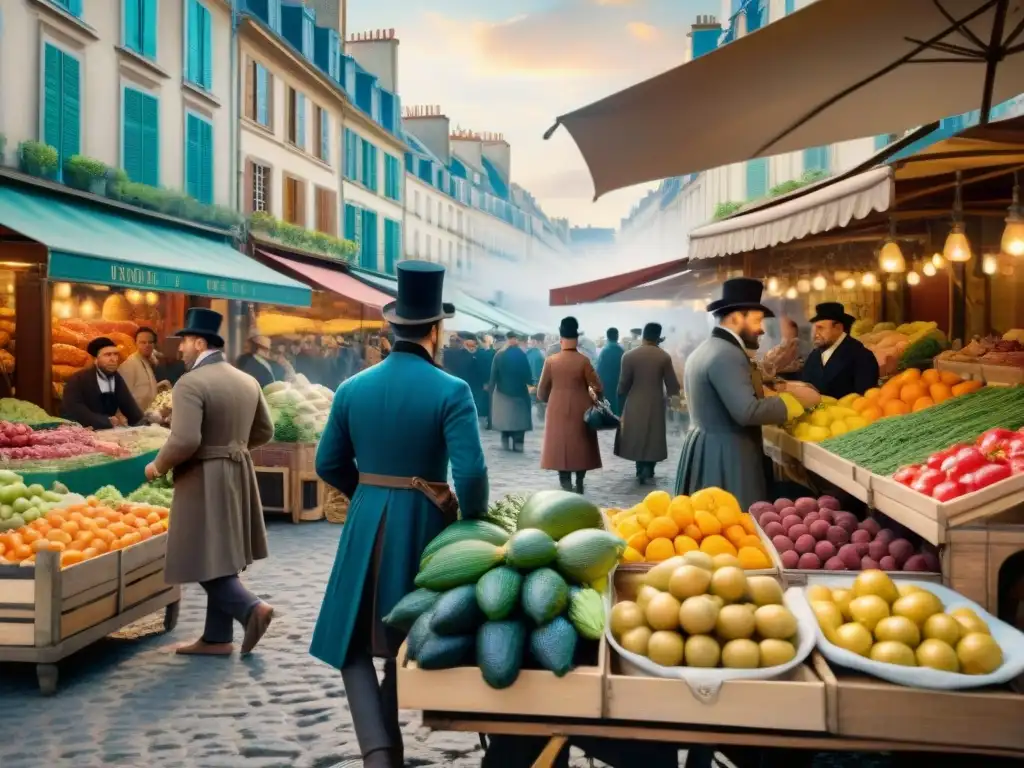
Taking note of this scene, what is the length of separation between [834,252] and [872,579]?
1043 cm

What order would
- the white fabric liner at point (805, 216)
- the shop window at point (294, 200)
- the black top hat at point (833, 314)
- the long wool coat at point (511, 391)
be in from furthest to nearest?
1. the shop window at point (294, 200)
2. the long wool coat at point (511, 391)
3. the black top hat at point (833, 314)
4. the white fabric liner at point (805, 216)

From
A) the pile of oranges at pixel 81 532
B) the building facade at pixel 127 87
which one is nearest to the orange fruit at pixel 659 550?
the pile of oranges at pixel 81 532

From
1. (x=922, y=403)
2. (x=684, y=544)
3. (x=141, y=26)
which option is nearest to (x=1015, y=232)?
(x=922, y=403)

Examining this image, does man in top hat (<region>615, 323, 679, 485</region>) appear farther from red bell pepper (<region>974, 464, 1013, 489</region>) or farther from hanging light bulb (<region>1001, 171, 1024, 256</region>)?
red bell pepper (<region>974, 464, 1013, 489</region>)

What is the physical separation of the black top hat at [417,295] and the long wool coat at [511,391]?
1210 centimetres

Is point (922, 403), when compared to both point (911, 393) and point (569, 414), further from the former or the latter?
point (569, 414)

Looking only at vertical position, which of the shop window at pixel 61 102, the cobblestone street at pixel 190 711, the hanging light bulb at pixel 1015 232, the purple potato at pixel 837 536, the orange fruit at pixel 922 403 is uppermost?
the shop window at pixel 61 102

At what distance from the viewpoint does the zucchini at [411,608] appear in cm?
313

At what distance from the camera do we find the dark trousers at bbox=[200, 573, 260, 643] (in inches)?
233

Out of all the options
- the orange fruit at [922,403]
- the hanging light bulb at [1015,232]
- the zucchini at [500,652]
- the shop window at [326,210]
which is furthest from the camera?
the shop window at [326,210]

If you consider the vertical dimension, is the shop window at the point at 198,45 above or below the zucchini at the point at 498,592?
above

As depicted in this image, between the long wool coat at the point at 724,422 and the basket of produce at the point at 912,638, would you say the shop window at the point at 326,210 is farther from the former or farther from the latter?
the basket of produce at the point at 912,638

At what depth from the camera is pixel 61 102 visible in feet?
44.3

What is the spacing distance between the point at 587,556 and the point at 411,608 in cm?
58
